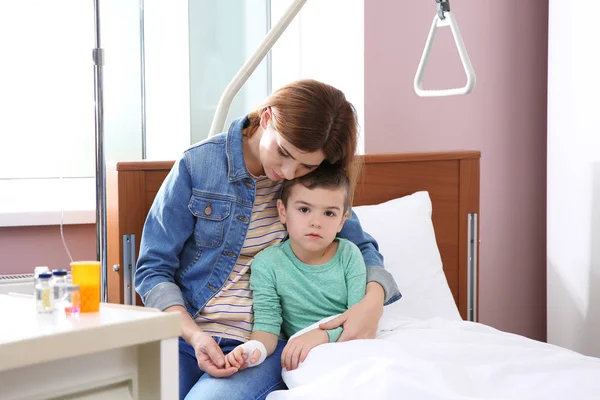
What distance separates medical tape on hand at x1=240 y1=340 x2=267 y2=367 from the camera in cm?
130

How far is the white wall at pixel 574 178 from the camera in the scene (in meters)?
2.16

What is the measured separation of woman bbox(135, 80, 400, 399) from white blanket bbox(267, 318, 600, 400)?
0.34 ft

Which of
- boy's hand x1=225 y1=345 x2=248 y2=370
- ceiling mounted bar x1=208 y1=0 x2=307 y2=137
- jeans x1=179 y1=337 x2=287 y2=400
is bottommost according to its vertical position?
jeans x1=179 y1=337 x2=287 y2=400

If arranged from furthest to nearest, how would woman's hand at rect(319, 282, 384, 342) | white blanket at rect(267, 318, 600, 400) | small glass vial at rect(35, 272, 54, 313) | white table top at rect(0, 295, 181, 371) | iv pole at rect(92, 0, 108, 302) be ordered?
iv pole at rect(92, 0, 108, 302)
woman's hand at rect(319, 282, 384, 342)
white blanket at rect(267, 318, 600, 400)
small glass vial at rect(35, 272, 54, 313)
white table top at rect(0, 295, 181, 371)

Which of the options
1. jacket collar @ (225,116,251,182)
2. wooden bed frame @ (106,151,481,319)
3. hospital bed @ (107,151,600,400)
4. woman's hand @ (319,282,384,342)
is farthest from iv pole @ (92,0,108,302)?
wooden bed frame @ (106,151,481,319)

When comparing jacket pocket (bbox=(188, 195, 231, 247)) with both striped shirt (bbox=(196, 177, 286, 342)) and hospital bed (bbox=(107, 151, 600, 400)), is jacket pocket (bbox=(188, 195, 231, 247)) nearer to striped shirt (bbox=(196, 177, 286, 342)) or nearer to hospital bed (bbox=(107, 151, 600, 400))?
striped shirt (bbox=(196, 177, 286, 342))

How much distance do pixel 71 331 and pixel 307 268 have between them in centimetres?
73

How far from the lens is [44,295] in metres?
0.86

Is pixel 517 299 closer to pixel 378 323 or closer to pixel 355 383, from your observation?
pixel 378 323

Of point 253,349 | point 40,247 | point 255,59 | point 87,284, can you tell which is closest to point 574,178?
point 255,59

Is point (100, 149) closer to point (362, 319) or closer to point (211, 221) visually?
point (211, 221)

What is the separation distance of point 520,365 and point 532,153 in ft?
4.94

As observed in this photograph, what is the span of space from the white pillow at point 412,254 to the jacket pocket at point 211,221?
0.45 meters

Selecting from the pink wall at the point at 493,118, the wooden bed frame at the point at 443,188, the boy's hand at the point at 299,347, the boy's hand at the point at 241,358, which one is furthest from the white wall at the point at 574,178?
the boy's hand at the point at 241,358
